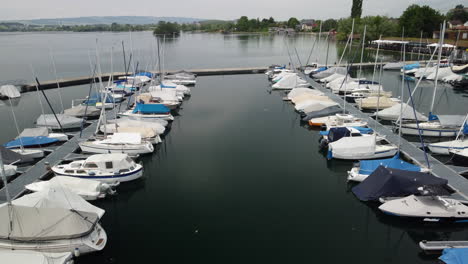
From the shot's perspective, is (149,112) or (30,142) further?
(149,112)

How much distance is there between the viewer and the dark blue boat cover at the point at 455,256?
14172mm

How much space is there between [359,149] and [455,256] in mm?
13074

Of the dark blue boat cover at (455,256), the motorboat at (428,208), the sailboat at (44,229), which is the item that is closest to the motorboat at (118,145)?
the sailboat at (44,229)

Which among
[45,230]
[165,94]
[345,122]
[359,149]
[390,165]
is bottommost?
[45,230]

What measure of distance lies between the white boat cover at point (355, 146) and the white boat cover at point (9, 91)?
5120 centimetres

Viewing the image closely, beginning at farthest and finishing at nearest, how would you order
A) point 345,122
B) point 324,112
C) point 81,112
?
point 81,112 → point 324,112 → point 345,122

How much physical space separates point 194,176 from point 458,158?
20758 mm

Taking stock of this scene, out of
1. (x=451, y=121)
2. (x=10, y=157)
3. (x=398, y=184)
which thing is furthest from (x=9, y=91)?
(x=451, y=121)

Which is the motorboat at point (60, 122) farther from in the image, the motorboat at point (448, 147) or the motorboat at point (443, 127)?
the motorboat at point (448, 147)

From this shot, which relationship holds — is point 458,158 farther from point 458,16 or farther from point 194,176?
point 458,16

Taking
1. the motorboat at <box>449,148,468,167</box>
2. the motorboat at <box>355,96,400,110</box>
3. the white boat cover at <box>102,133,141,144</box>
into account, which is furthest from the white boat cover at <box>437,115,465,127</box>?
the white boat cover at <box>102,133,141,144</box>

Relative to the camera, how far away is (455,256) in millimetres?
14547

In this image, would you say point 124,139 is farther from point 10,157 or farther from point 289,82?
point 289,82

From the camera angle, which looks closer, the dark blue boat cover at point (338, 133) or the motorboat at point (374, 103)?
the dark blue boat cover at point (338, 133)
